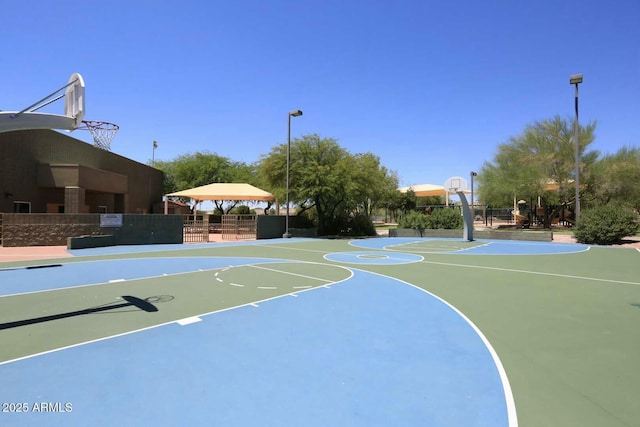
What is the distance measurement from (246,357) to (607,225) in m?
26.5

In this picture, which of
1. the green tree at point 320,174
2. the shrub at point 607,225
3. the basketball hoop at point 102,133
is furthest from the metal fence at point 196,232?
the shrub at point 607,225

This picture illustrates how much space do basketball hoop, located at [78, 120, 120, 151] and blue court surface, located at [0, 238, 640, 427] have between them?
3144 centimetres

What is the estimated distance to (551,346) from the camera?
5.14m

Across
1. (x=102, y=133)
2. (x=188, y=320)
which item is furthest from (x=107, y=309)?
(x=102, y=133)

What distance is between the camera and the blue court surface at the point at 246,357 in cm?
344

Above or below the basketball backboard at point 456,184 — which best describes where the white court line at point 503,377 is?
below

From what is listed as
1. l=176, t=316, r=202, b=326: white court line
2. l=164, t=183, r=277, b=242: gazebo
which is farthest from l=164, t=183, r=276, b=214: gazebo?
l=176, t=316, r=202, b=326: white court line

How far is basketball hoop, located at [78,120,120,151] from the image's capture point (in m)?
35.6

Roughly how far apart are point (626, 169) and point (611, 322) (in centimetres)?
3421

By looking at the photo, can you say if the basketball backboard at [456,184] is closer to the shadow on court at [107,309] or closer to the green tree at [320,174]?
the green tree at [320,174]

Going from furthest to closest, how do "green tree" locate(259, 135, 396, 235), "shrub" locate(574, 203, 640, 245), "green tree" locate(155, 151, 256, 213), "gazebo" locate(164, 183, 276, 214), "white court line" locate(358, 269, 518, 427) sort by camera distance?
"green tree" locate(155, 151, 256, 213), "gazebo" locate(164, 183, 276, 214), "green tree" locate(259, 135, 396, 235), "shrub" locate(574, 203, 640, 245), "white court line" locate(358, 269, 518, 427)

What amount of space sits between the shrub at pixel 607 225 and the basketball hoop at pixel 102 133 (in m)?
41.6

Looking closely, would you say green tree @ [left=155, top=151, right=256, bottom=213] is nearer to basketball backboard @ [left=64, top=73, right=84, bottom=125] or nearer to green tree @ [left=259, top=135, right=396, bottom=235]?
green tree @ [left=259, top=135, right=396, bottom=235]

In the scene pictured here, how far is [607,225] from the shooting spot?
22891 mm
